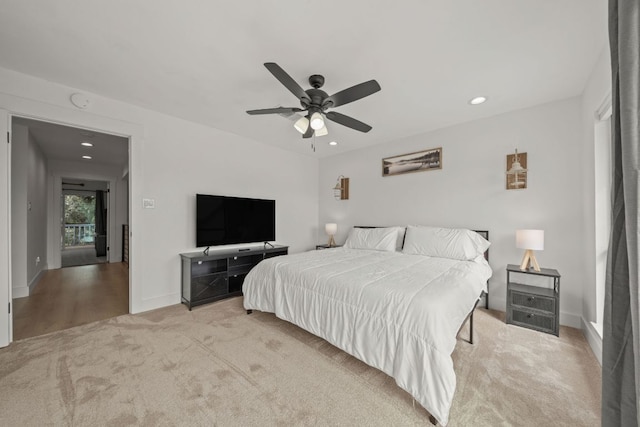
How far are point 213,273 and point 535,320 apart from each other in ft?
12.9

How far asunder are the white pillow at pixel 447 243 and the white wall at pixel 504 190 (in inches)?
14.5

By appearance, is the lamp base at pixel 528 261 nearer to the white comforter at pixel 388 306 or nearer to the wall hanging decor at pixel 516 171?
the white comforter at pixel 388 306

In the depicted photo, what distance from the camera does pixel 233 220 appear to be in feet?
13.1

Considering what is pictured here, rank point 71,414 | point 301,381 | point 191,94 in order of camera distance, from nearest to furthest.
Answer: point 71,414 < point 301,381 < point 191,94

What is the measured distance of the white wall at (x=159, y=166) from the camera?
256 centimetres

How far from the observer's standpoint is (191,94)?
2.80 m

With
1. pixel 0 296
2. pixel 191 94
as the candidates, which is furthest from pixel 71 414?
pixel 191 94

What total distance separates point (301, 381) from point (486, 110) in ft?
12.0

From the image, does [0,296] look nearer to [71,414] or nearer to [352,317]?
[71,414]

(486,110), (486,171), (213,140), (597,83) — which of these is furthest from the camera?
(213,140)

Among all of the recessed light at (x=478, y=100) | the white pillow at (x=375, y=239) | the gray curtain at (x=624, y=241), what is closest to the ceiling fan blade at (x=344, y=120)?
the recessed light at (x=478, y=100)

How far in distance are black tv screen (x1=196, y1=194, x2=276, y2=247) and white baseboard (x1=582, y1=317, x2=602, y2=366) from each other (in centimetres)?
413

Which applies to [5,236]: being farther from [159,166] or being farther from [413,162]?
[413,162]

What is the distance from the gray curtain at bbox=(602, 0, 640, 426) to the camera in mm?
792
